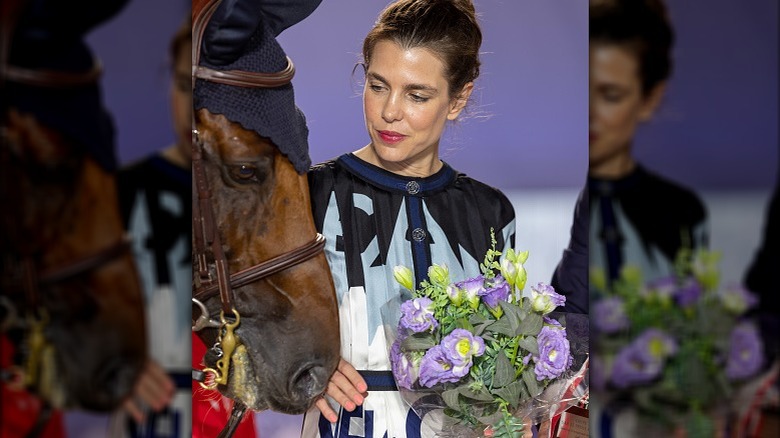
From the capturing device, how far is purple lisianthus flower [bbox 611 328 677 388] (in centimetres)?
92

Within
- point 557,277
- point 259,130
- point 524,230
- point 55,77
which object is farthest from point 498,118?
point 55,77

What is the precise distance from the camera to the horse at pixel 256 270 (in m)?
2.71

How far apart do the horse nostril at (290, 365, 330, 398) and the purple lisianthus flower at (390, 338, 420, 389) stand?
0.34 m

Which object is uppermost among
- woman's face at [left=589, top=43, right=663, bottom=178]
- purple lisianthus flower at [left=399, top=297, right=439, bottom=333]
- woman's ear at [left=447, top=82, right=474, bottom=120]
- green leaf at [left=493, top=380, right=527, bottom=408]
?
woman's face at [left=589, top=43, right=663, bottom=178]

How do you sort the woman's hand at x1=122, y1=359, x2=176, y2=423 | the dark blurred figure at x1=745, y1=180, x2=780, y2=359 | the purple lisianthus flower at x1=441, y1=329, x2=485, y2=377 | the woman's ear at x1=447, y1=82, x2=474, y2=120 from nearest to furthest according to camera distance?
the dark blurred figure at x1=745, y1=180, x2=780, y2=359 → the woman's hand at x1=122, y1=359, x2=176, y2=423 → the purple lisianthus flower at x1=441, y1=329, x2=485, y2=377 → the woman's ear at x1=447, y1=82, x2=474, y2=120

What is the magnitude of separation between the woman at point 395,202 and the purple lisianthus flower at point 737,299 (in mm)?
2067

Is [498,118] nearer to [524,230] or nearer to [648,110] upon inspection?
[524,230]

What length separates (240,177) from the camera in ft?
9.06

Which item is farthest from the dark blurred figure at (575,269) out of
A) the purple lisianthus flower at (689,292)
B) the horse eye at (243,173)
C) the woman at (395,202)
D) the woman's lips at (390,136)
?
the purple lisianthus flower at (689,292)

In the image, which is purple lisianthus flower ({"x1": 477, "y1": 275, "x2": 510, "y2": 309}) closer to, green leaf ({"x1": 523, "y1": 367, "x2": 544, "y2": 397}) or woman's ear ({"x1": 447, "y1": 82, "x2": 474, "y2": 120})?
green leaf ({"x1": 523, "y1": 367, "x2": 544, "y2": 397})

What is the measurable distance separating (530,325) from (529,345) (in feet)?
0.22

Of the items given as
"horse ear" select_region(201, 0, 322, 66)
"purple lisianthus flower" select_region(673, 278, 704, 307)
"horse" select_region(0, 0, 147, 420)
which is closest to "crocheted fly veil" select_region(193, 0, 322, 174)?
"horse ear" select_region(201, 0, 322, 66)

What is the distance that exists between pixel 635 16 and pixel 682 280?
0.29 meters

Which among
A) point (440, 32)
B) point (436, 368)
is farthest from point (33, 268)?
point (440, 32)
